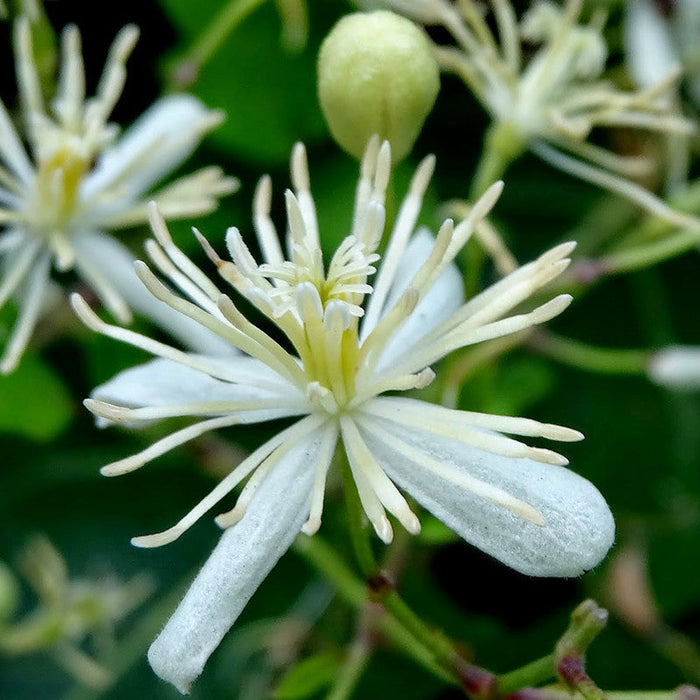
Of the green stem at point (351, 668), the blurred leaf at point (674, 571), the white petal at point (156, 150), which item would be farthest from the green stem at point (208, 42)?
the blurred leaf at point (674, 571)

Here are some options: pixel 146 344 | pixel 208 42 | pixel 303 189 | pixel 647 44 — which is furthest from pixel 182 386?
pixel 647 44

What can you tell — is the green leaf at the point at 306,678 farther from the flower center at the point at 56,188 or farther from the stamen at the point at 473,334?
the flower center at the point at 56,188

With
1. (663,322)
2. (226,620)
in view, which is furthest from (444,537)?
(663,322)

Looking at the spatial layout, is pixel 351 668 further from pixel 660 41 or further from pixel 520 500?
pixel 660 41

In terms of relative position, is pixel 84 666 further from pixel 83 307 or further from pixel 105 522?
pixel 83 307

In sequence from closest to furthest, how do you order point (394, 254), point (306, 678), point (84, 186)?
point (394, 254), point (306, 678), point (84, 186)
